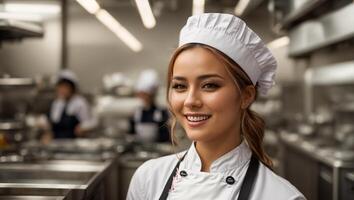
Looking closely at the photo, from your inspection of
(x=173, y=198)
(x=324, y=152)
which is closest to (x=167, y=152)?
(x=324, y=152)

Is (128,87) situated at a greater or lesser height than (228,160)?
greater

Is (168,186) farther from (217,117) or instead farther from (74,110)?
(74,110)

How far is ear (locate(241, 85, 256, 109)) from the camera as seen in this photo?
4.12 ft

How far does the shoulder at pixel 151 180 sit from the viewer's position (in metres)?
1.33

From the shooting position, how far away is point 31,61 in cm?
558

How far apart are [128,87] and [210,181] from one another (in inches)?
168

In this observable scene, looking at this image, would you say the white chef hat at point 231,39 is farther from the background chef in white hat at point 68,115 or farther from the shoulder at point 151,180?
the background chef in white hat at point 68,115

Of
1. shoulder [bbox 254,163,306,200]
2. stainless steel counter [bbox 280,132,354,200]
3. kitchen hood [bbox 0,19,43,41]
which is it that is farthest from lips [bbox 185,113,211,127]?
stainless steel counter [bbox 280,132,354,200]

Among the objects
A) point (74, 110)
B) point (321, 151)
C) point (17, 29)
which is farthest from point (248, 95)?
Result: point (74, 110)

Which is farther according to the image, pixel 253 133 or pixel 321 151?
pixel 321 151

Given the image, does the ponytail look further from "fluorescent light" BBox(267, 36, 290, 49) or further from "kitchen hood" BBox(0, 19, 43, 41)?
"kitchen hood" BBox(0, 19, 43, 41)

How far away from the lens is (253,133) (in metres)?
1.35

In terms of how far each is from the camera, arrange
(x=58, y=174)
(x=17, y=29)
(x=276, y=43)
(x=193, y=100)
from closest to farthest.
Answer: (x=193, y=100)
(x=58, y=174)
(x=17, y=29)
(x=276, y=43)

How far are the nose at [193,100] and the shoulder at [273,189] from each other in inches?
10.6
